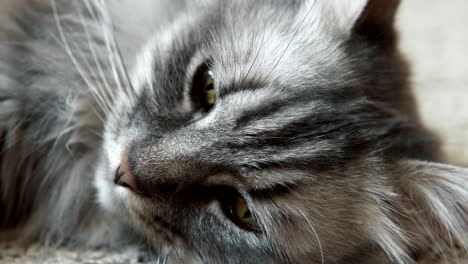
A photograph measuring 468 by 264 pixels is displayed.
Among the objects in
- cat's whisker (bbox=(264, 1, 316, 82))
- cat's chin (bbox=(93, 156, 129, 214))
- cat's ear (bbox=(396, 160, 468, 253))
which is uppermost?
cat's whisker (bbox=(264, 1, 316, 82))

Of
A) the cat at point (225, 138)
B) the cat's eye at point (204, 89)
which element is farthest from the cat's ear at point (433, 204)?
the cat's eye at point (204, 89)

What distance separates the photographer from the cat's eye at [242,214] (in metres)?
0.99

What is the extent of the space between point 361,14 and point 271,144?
331 mm

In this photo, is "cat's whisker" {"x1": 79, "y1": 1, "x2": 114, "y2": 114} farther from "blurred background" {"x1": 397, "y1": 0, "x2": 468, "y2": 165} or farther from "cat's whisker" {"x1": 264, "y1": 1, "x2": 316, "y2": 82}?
"blurred background" {"x1": 397, "y1": 0, "x2": 468, "y2": 165}

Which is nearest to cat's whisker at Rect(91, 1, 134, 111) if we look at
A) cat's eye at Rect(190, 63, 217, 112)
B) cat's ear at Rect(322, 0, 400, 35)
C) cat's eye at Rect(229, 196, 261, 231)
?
cat's eye at Rect(190, 63, 217, 112)

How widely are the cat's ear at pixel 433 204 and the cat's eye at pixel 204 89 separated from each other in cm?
41

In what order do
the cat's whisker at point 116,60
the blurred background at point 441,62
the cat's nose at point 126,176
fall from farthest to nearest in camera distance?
the blurred background at point 441,62 < the cat's whisker at point 116,60 < the cat's nose at point 126,176

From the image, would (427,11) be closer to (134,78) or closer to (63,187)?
(134,78)

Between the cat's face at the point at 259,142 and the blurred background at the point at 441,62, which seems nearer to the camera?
the cat's face at the point at 259,142

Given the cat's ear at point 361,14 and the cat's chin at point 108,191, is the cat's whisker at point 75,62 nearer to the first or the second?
the cat's chin at point 108,191

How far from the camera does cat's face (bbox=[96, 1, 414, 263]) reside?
0.95m

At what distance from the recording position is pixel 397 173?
1070mm

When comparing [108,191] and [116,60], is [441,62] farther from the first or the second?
[108,191]

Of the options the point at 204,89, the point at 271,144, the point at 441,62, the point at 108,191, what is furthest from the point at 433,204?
the point at 441,62
